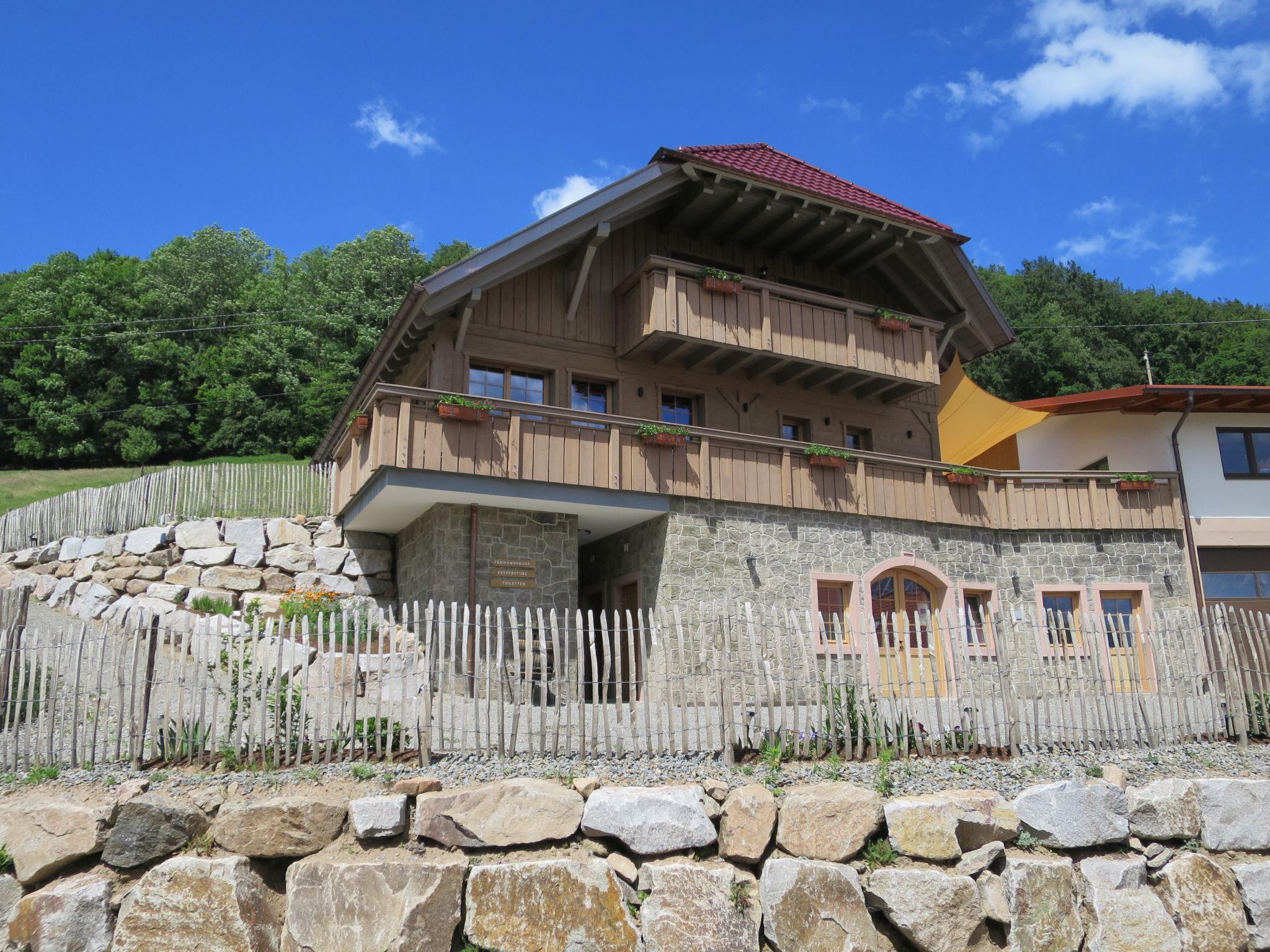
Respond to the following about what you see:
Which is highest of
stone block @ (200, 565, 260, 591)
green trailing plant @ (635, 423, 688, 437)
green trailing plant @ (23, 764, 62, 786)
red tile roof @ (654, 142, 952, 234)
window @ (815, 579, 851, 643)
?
red tile roof @ (654, 142, 952, 234)

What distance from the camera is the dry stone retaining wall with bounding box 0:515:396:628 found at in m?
17.7

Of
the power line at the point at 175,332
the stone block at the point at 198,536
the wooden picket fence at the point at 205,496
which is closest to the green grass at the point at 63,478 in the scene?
the power line at the point at 175,332

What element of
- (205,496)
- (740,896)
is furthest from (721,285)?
(740,896)

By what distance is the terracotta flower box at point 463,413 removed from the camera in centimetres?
1418

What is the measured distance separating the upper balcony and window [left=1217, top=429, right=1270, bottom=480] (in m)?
5.89

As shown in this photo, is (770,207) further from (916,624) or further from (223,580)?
(223,580)

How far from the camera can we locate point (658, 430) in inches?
615

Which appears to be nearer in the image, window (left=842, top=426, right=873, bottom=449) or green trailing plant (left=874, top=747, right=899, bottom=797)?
green trailing plant (left=874, top=747, right=899, bottom=797)

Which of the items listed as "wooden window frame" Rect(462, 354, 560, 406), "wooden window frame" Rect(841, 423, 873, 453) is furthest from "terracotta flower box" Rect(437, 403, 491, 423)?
"wooden window frame" Rect(841, 423, 873, 453)

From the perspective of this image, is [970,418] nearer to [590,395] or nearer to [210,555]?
[590,395]

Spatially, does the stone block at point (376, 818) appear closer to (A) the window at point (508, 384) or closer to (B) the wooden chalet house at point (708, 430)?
(B) the wooden chalet house at point (708, 430)

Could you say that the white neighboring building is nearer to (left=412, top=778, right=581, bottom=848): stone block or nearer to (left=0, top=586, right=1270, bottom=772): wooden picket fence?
(left=0, top=586, right=1270, bottom=772): wooden picket fence

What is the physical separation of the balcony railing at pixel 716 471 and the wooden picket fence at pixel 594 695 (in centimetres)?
497

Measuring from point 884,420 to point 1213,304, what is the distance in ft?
110
